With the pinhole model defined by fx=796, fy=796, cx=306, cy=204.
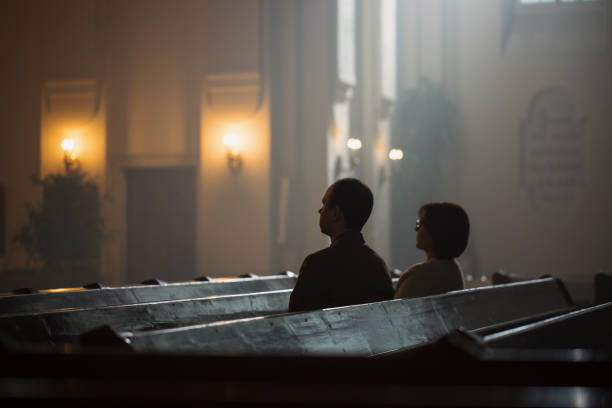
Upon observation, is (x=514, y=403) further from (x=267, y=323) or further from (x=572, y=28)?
(x=572, y=28)

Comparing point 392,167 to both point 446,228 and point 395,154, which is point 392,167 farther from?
point 446,228

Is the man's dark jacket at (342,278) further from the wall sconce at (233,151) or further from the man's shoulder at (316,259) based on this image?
the wall sconce at (233,151)

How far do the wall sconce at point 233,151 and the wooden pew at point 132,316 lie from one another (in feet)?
22.0

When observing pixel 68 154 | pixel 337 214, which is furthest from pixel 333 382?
pixel 68 154

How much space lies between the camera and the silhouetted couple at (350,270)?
2.74m

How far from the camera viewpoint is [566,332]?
2.77m

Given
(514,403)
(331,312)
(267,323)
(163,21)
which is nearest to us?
(514,403)

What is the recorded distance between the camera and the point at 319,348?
2.09 m

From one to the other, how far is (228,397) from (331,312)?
91 centimetres

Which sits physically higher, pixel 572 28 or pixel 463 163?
pixel 572 28

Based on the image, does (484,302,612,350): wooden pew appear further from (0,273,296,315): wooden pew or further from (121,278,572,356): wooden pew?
(0,273,296,315): wooden pew

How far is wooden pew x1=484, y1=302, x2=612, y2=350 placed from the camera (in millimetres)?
2219

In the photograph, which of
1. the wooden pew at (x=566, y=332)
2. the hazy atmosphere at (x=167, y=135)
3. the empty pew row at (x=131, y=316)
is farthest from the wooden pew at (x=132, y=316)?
the hazy atmosphere at (x=167, y=135)

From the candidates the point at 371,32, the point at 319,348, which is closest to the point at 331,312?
the point at 319,348
